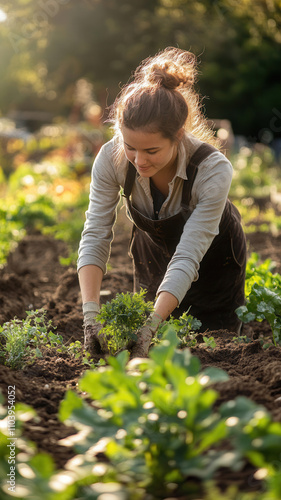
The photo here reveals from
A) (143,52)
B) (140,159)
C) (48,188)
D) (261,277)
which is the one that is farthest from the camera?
(143,52)

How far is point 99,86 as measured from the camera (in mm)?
24547

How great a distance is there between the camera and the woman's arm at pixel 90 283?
9.33 feet

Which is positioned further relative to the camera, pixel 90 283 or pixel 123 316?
pixel 90 283

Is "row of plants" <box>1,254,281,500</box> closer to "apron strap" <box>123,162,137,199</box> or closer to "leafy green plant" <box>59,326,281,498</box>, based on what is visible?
"leafy green plant" <box>59,326,281,498</box>

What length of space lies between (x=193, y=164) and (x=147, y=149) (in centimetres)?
37

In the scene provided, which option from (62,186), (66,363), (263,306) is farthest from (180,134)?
(62,186)

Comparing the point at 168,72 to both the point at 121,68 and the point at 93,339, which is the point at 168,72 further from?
the point at 121,68

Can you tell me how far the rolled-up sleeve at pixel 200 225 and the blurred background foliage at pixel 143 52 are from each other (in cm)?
1636

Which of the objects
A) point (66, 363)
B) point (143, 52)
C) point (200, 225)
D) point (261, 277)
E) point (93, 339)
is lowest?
point (66, 363)

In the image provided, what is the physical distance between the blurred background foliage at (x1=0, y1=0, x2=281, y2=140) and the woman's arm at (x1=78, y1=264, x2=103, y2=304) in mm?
16524

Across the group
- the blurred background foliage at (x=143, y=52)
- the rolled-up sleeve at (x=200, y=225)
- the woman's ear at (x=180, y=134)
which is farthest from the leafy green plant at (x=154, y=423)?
the blurred background foliage at (x=143, y=52)

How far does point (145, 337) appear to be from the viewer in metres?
2.44

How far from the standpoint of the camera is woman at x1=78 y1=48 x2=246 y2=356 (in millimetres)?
2658

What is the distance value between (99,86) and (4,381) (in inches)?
920
